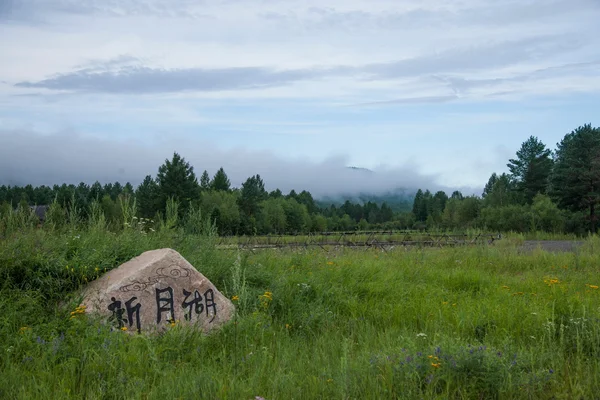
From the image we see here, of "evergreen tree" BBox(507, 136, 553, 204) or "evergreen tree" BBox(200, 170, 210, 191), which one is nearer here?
"evergreen tree" BBox(507, 136, 553, 204)

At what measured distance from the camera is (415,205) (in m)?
129

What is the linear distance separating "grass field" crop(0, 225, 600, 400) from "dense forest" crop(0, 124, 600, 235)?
1.78 meters

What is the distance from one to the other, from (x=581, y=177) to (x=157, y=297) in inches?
1411

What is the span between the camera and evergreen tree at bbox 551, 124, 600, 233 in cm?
3516

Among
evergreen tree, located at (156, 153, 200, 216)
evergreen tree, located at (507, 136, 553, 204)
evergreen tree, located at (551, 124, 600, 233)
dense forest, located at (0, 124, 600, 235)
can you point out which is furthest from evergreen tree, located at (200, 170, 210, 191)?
evergreen tree, located at (551, 124, 600, 233)

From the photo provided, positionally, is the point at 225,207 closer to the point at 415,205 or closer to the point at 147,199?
the point at 147,199

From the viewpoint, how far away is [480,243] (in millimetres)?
16406

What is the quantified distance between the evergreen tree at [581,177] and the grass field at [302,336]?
29.3 meters

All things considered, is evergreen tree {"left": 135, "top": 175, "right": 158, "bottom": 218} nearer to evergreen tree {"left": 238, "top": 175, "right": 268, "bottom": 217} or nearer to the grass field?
evergreen tree {"left": 238, "top": 175, "right": 268, "bottom": 217}

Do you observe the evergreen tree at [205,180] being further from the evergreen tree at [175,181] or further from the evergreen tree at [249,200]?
the evergreen tree at [175,181]

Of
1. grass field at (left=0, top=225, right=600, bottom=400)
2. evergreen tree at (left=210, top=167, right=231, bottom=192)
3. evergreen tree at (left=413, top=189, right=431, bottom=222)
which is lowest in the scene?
grass field at (left=0, top=225, right=600, bottom=400)

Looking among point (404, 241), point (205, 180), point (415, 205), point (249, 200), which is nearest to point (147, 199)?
point (249, 200)

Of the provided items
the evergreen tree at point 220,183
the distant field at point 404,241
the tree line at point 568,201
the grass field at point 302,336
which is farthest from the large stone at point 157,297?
the evergreen tree at point 220,183

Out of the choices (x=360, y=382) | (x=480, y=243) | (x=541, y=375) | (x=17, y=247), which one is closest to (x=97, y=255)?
(x=17, y=247)
